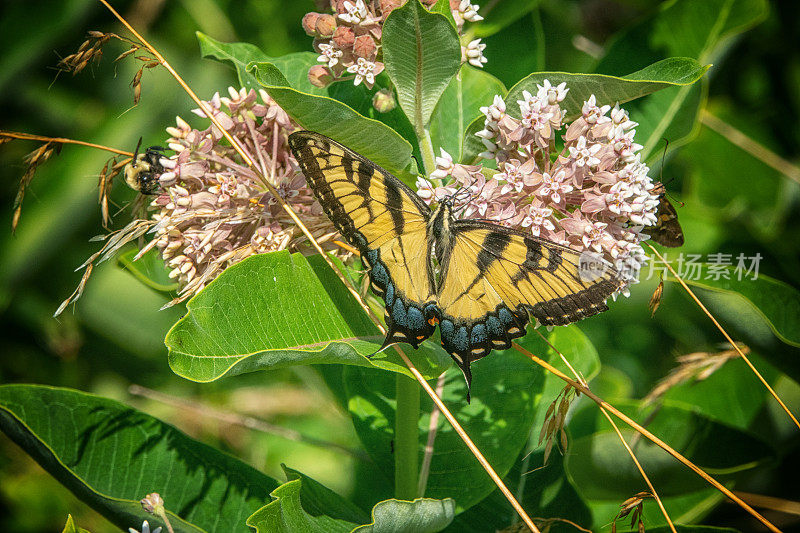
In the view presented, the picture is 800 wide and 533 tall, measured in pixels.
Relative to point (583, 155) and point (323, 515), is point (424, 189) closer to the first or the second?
point (583, 155)

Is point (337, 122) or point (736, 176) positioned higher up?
point (337, 122)

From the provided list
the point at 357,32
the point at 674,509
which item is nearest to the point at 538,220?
the point at 357,32

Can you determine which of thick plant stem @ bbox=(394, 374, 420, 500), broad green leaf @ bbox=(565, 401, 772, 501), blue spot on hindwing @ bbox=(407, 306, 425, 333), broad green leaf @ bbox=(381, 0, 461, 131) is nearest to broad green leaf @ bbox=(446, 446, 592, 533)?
broad green leaf @ bbox=(565, 401, 772, 501)

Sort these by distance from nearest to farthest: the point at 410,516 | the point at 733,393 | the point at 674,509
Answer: the point at 410,516 → the point at 674,509 → the point at 733,393

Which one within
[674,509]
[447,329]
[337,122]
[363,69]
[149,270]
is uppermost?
[363,69]

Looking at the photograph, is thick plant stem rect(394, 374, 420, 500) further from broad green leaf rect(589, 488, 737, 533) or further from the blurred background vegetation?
the blurred background vegetation

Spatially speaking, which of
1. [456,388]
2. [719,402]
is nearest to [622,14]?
[719,402]

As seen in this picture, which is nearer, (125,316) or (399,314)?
(399,314)
